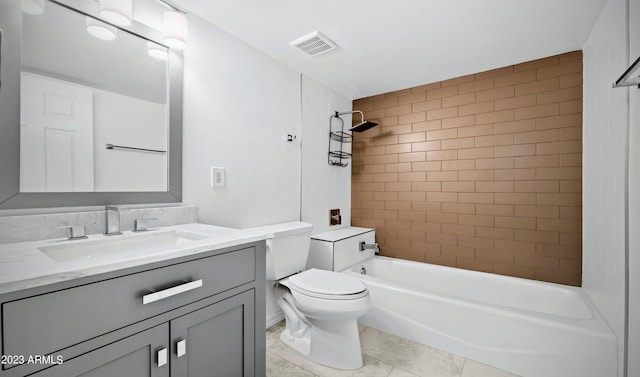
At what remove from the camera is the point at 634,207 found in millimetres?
1274

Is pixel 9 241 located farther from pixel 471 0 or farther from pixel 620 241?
pixel 620 241

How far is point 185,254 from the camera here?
0.99m

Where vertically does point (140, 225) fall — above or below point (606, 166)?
below

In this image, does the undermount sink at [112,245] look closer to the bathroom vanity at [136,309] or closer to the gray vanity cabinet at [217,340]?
the bathroom vanity at [136,309]

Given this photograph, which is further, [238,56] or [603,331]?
[238,56]

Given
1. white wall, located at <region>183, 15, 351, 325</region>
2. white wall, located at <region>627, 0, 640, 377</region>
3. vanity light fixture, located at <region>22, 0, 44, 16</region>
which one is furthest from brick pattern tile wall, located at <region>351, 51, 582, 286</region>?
vanity light fixture, located at <region>22, 0, 44, 16</region>

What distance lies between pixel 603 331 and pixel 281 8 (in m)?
2.61

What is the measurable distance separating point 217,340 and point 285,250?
0.86 meters

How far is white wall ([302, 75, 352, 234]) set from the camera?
8.73ft

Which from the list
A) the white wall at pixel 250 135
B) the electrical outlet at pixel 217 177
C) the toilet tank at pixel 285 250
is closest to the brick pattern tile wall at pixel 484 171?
the white wall at pixel 250 135

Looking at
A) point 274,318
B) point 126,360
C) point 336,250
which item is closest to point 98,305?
point 126,360

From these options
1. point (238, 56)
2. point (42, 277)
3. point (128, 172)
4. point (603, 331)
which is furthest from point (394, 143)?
point (42, 277)

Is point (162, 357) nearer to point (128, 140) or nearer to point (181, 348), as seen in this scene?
point (181, 348)

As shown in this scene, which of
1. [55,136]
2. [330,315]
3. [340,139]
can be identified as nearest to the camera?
[55,136]
